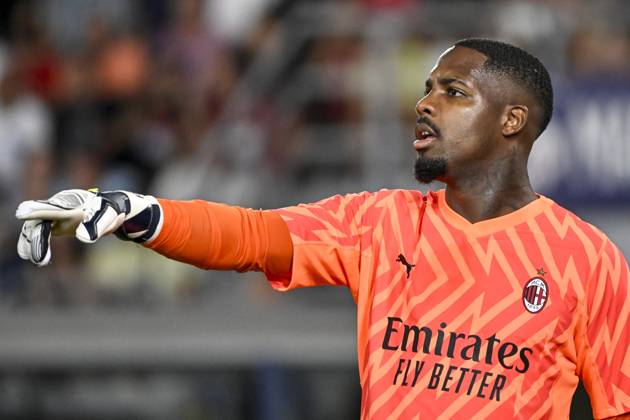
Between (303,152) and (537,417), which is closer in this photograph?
(537,417)

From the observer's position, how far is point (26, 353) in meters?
8.84

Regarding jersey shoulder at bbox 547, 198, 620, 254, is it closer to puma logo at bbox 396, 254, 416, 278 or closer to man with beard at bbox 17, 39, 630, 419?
man with beard at bbox 17, 39, 630, 419

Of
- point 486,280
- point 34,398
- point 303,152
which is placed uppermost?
point 303,152

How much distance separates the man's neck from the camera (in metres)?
4.18

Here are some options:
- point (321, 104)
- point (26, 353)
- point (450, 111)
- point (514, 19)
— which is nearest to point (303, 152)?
point (321, 104)

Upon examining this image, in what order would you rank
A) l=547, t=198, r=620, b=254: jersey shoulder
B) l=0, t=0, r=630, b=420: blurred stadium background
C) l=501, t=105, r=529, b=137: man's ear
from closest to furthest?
l=547, t=198, r=620, b=254: jersey shoulder
l=501, t=105, r=529, b=137: man's ear
l=0, t=0, r=630, b=420: blurred stadium background

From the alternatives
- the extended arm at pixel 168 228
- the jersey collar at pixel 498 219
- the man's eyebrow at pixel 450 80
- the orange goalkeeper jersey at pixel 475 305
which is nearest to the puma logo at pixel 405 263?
the orange goalkeeper jersey at pixel 475 305

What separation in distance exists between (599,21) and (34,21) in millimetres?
4220

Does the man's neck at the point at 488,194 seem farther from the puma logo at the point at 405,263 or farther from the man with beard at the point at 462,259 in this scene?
the puma logo at the point at 405,263

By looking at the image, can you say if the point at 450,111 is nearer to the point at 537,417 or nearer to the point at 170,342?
the point at 537,417

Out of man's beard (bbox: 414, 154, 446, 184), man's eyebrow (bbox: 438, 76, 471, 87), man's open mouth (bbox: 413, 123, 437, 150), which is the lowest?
man's beard (bbox: 414, 154, 446, 184)

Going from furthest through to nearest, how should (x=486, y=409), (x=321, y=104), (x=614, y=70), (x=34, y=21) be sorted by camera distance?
(x=34, y=21) → (x=321, y=104) → (x=614, y=70) → (x=486, y=409)

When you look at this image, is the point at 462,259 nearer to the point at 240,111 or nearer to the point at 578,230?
the point at 578,230

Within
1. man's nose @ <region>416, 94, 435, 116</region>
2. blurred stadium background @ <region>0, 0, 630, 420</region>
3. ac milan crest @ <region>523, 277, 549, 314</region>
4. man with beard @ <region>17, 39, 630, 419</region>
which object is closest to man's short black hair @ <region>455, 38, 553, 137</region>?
man with beard @ <region>17, 39, 630, 419</region>
